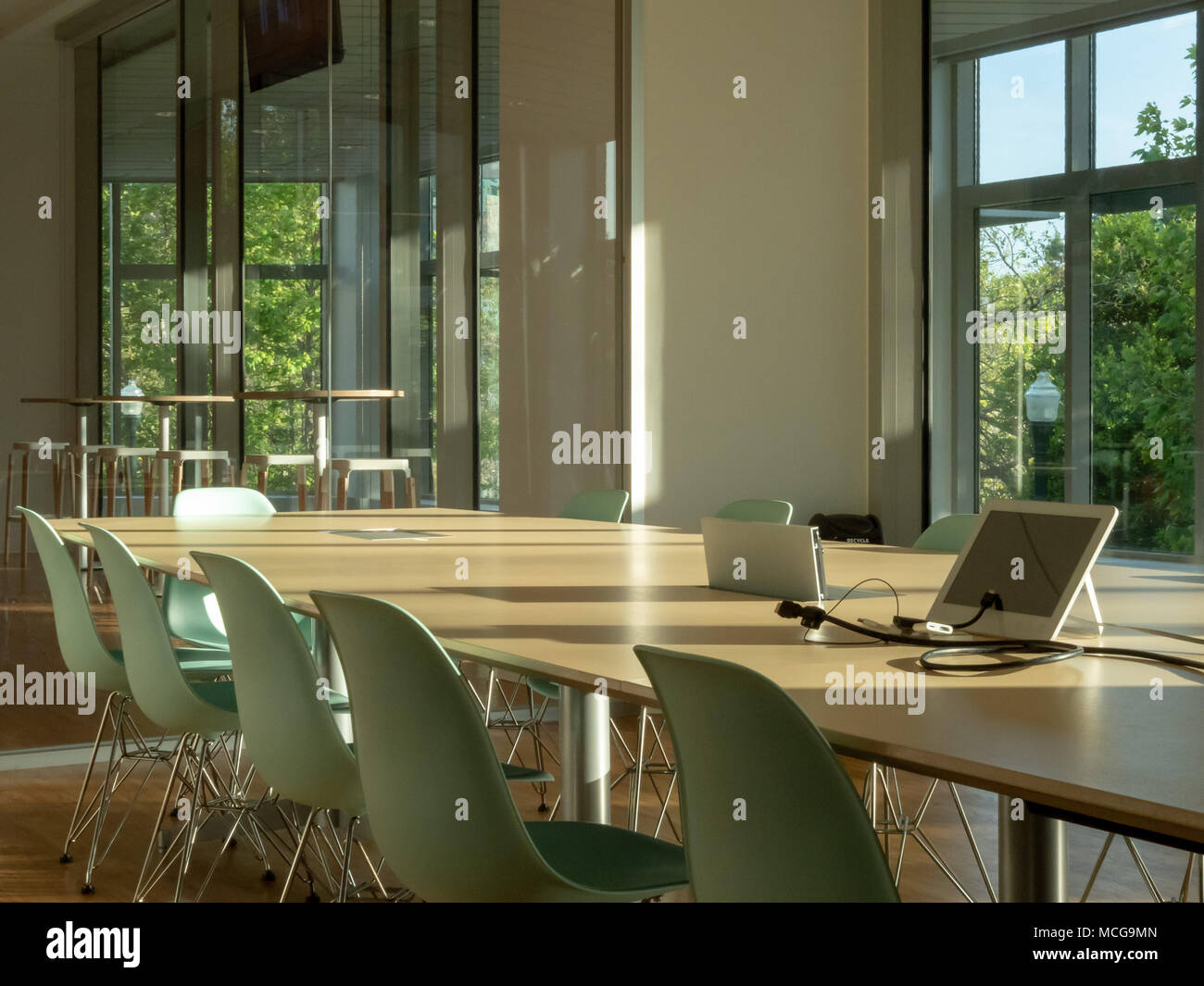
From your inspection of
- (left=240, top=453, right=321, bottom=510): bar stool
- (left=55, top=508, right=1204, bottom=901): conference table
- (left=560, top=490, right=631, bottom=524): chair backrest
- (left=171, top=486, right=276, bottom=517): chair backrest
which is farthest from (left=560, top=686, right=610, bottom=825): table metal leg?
(left=240, top=453, right=321, bottom=510): bar stool

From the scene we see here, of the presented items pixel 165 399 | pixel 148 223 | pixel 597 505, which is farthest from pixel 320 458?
pixel 597 505

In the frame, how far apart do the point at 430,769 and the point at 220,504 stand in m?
3.38

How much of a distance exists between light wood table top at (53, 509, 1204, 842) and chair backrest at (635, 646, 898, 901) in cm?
5

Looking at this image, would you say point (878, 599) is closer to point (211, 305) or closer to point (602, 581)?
point (602, 581)

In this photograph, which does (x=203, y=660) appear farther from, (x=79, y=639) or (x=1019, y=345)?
(x=1019, y=345)

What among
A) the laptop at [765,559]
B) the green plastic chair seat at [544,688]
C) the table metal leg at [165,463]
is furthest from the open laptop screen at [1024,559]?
the table metal leg at [165,463]

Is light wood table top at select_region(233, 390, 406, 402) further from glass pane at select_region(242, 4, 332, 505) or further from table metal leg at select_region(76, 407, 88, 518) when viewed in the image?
table metal leg at select_region(76, 407, 88, 518)

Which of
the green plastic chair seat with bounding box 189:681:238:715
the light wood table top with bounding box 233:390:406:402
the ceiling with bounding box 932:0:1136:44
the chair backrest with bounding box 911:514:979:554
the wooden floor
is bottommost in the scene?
the wooden floor

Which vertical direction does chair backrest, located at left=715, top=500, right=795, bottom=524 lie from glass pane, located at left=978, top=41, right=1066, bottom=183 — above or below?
below

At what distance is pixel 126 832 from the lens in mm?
4215

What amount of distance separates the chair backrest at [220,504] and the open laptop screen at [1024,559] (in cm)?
335

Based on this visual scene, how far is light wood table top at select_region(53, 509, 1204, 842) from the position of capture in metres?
1.36

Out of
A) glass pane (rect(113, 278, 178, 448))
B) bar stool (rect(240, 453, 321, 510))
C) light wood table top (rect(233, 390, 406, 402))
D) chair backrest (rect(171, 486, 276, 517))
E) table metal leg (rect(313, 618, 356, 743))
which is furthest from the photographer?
bar stool (rect(240, 453, 321, 510))
